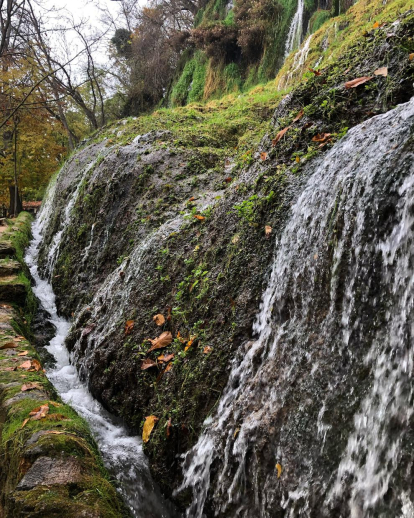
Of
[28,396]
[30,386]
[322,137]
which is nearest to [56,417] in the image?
[28,396]

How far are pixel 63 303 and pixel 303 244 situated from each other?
4.86m

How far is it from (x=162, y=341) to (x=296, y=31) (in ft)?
Answer: 37.3

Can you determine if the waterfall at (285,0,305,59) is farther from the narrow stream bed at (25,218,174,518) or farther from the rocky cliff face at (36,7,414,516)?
the narrow stream bed at (25,218,174,518)

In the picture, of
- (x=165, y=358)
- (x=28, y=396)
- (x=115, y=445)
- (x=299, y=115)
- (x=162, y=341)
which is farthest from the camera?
(x=299, y=115)

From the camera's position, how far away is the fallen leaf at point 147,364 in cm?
345

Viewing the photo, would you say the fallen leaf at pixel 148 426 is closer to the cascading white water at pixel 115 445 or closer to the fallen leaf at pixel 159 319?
the cascading white water at pixel 115 445

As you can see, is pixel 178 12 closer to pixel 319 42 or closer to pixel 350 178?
pixel 319 42

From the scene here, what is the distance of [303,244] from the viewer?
261cm

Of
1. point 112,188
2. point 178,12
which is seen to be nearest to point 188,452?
point 112,188

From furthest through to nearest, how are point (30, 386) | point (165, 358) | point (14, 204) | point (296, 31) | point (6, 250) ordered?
point (14, 204), point (296, 31), point (6, 250), point (165, 358), point (30, 386)

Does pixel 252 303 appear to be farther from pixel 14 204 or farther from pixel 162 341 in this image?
pixel 14 204

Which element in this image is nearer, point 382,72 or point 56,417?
point 56,417

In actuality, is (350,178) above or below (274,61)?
below

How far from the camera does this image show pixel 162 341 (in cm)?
A: 355
